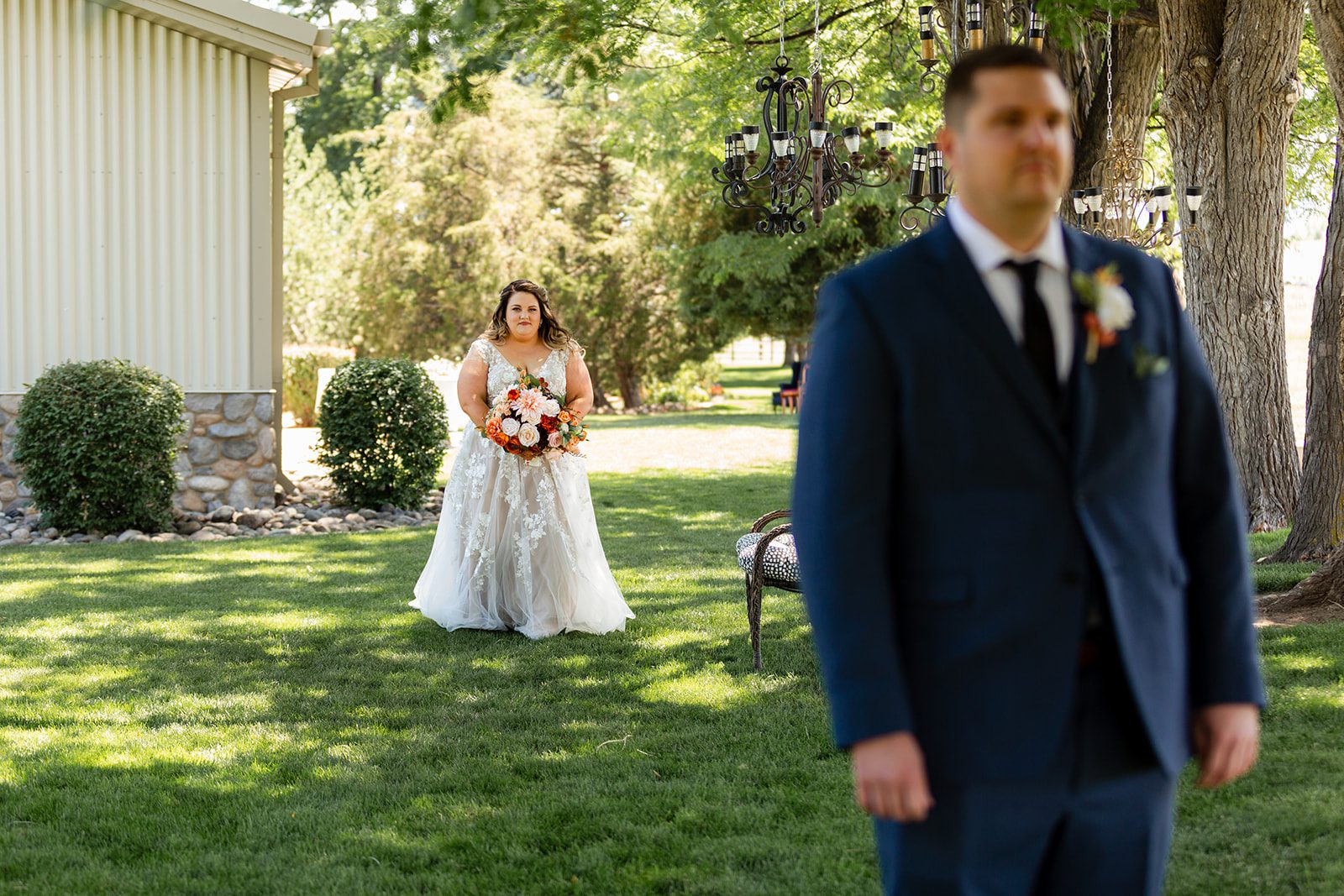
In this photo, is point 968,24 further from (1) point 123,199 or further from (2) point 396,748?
(1) point 123,199

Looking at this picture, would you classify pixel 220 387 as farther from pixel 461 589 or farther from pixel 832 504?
pixel 832 504

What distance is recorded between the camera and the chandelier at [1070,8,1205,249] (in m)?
10.8

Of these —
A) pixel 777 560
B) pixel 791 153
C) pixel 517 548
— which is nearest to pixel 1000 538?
pixel 777 560

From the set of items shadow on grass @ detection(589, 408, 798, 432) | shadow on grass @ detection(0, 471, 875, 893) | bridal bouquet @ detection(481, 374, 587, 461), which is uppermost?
bridal bouquet @ detection(481, 374, 587, 461)

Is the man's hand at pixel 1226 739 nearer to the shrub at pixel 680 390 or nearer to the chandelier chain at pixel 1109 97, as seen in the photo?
the chandelier chain at pixel 1109 97

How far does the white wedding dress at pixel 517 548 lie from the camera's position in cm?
830

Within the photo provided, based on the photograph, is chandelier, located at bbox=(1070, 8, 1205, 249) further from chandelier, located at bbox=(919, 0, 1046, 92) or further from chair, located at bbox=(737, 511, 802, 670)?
chair, located at bbox=(737, 511, 802, 670)

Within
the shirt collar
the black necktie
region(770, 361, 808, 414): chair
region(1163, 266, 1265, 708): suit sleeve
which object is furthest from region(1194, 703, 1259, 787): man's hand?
region(770, 361, 808, 414): chair

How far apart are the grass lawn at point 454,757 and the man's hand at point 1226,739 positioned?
1.96 metres

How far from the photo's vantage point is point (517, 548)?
8406mm

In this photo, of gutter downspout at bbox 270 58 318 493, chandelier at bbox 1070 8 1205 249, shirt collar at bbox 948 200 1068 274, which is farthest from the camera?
gutter downspout at bbox 270 58 318 493

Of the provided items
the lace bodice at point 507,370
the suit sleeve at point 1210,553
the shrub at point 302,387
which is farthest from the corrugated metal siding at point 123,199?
the shrub at point 302,387

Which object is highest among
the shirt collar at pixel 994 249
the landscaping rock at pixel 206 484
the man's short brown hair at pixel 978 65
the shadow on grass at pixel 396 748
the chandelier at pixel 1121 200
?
the chandelier at pixel 1121 200

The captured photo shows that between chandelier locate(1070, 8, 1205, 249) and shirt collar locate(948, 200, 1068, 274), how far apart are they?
8.85m
